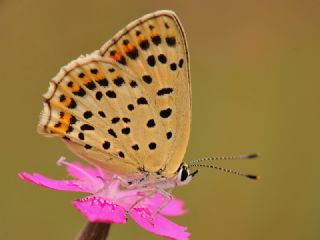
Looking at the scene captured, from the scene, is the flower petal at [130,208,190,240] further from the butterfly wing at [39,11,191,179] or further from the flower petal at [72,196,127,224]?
the butterfly wing at [39,11,191,179]

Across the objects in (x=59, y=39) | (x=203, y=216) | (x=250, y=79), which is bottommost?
(x=203, y=216)

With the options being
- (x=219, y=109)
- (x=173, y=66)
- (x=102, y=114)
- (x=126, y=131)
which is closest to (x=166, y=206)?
(x=126, y=131)

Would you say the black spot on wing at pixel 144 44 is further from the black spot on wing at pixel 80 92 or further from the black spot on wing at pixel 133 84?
the black spot on wing at pixel 80 92

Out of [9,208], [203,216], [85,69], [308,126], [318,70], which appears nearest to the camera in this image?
[85,69]

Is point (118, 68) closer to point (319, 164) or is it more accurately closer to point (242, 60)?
point (319, 164)

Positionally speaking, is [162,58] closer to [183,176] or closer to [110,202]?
[183,176]

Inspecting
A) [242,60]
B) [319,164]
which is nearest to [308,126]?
[319,164]

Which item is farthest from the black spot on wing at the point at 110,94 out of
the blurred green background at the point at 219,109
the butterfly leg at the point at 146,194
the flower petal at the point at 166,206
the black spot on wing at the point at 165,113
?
the blurred green background at the point at 219,109
